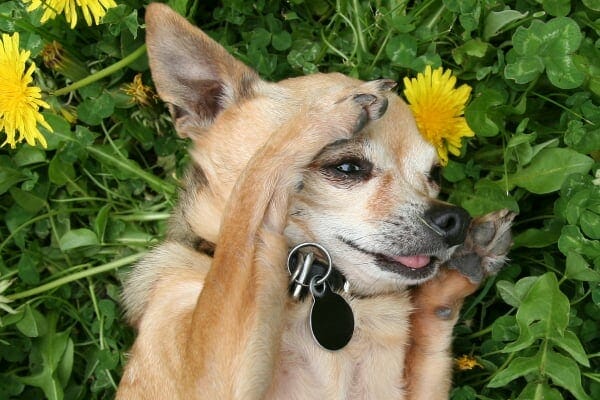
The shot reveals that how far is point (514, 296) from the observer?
3.19 meters

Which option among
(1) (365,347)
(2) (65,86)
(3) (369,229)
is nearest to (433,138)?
(3) (369,229)

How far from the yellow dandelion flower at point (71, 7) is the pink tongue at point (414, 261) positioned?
195cm

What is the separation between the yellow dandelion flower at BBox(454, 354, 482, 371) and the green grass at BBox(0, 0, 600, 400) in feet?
0.14

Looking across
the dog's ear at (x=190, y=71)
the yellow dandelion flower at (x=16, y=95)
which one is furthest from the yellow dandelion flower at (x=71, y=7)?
the dog's ear at (x=190, y=71)

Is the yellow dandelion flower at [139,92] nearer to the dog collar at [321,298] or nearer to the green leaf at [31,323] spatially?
the green leaf at [31,323]

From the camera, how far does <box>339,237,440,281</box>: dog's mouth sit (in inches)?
105

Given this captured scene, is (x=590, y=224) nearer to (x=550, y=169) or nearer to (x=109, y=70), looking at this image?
(x=550, y=169)

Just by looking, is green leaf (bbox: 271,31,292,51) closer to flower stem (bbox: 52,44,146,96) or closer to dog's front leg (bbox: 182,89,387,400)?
flower stem (bbox: 52,44,146,96)

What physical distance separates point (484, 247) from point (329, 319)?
0.83 m

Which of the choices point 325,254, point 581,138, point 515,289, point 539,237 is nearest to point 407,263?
point 325,254

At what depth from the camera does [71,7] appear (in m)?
3.28

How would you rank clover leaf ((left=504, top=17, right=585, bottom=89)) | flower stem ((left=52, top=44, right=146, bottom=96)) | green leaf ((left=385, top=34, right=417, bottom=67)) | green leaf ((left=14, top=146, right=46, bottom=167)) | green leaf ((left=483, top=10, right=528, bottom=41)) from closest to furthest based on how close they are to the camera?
clover leaf ((left=504, top=17, right=585, bottom=89)), green leaf ((left=483, top=10, right=528, bottom=41)), green leaf ((left=385, top=34, right=417, bottom=67)), flower stem ((left=52, top=44, right=146, bottom=96)), green leaf ((left=14, top=146, right=46, bottom=167))

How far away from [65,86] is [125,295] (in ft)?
4.68

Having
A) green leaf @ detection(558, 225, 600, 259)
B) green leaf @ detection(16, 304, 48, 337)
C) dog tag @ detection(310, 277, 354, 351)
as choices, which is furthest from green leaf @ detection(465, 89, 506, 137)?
green leaf @ detection(16, 304, 48, 337)
